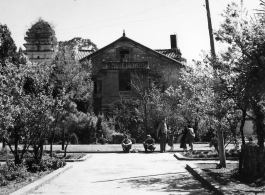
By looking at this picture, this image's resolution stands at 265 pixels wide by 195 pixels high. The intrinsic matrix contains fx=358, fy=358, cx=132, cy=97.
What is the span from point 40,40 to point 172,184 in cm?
4243

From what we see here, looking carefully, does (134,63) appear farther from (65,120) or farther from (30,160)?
(30,160)

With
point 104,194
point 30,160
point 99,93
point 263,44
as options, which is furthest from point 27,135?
point 99,93

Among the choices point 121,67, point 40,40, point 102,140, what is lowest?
point 102,140

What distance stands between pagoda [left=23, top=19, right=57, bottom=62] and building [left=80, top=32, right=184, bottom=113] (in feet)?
31.1

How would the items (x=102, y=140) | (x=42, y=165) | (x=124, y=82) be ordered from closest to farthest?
(x=42, y=165)
(x=102, y=140)
(x=124, y=82)

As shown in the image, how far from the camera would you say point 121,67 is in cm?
3956

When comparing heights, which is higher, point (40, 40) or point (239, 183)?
point (40, 40)

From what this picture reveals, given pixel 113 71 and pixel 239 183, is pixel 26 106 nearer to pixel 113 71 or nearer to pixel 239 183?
pixel 239 183

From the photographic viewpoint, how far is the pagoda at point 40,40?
157 ft

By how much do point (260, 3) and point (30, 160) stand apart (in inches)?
350

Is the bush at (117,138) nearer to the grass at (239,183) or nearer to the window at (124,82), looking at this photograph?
the window at (124,82)

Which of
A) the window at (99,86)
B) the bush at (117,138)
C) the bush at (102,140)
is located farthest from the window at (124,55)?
the bush at (102,140)

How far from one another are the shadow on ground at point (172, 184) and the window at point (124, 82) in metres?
29.4

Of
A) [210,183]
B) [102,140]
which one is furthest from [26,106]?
[102,140]
